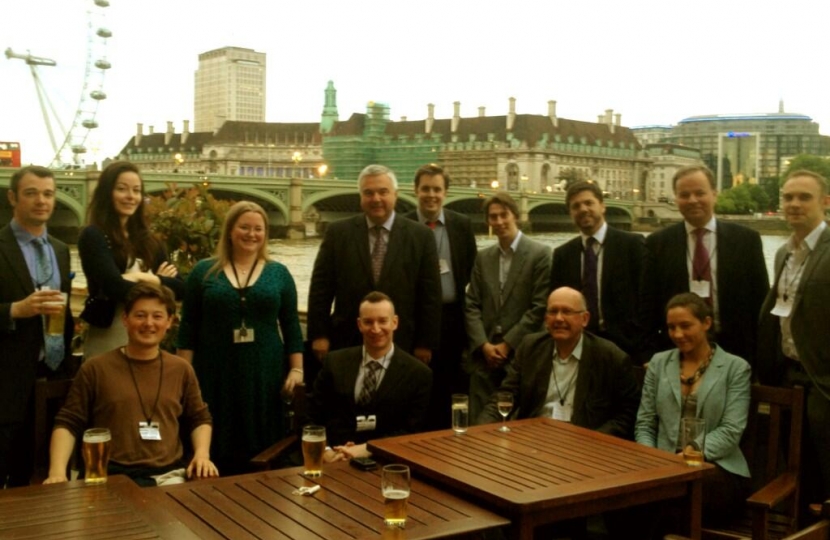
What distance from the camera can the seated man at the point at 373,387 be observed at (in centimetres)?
356

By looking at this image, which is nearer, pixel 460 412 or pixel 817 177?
pixel 460 412

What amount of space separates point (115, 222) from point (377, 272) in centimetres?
123

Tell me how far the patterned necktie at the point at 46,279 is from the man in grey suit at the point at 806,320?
2.84m

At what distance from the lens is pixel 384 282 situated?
4.37 m

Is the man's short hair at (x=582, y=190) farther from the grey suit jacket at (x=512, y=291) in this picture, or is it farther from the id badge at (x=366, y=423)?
the id badge at (x=366, y=423)

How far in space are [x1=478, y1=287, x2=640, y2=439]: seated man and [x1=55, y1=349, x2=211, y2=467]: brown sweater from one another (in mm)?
1337

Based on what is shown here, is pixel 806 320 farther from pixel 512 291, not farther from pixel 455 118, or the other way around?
pixel 455 118

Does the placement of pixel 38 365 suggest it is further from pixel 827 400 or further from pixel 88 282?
pixel 827 400

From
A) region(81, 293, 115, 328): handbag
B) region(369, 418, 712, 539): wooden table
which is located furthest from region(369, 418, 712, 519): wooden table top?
region(81, 293, 115, 328): handbag

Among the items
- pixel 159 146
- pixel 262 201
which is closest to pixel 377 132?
pixel 262 201

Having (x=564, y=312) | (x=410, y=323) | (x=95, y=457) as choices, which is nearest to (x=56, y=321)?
(x=95, y=457)

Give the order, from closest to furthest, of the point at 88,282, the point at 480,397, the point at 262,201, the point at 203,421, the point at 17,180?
the point at 203,421, the point at 17,180, the point at 88,282, the point at 480,397, the point at 262,201

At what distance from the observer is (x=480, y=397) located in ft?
14.8

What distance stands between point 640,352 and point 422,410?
3.72 ft
